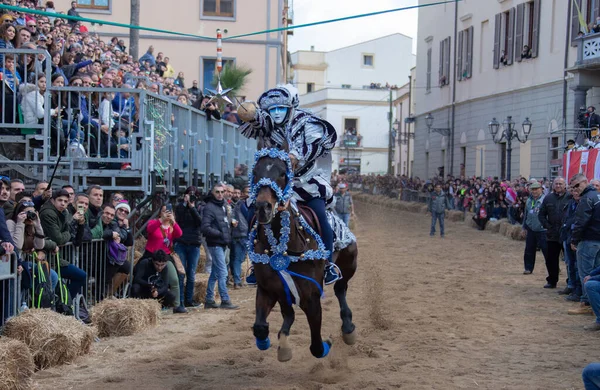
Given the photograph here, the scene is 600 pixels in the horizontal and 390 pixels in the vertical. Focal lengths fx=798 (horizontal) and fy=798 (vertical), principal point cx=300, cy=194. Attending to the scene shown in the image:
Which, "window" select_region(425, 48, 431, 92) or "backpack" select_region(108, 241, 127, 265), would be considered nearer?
"backpack" select_region(108, 241, 127, 265)

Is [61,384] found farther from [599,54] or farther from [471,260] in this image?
[599,54]

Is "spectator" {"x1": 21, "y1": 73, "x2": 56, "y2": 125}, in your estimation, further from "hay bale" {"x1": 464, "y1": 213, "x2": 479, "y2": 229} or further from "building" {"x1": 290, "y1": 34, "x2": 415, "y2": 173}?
"building" {"x1": 290, "y1": 34, "x2": 415, "y2": 173}

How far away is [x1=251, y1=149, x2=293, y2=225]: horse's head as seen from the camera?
688 centimetres

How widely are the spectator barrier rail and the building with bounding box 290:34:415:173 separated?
62766 millimetres

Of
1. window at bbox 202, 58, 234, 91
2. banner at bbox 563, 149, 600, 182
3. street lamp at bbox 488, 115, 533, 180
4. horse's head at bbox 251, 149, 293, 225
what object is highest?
window at bbox 202, 58, 234, 91

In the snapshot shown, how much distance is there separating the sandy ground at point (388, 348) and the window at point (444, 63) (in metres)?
31.8

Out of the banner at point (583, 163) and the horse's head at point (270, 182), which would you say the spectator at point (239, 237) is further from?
the banner at point (583, 163)

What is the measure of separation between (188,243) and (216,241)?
17.0 inches

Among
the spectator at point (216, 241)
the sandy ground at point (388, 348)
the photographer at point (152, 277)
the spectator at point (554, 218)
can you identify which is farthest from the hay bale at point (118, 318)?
the spectator at point (554, 218)

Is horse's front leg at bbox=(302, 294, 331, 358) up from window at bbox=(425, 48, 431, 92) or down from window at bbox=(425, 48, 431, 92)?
down

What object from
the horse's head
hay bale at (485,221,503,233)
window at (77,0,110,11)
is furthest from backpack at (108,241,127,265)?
window at (77,0,110,11)

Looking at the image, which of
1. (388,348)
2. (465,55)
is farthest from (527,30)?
(388,348)

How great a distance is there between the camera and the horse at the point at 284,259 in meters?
7.18

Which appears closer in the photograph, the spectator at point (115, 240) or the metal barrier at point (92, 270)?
the metal barrier at point (92, 270)
